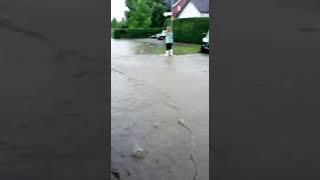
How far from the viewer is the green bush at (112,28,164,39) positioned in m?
52.1

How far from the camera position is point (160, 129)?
728cm

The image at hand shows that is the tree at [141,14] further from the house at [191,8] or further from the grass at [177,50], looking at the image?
the grass at [177,50]

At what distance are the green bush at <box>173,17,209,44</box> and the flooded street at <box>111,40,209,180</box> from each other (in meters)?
18.4

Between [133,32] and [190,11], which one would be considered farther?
[133,32]

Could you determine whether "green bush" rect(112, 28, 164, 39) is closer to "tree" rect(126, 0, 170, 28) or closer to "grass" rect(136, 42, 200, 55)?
"tree" rect(126, 0, 170, 28)

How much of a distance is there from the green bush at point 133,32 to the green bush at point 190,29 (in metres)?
16.0

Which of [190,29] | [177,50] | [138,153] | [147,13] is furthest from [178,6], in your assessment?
[138,153]

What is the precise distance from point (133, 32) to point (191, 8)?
24.5ft
